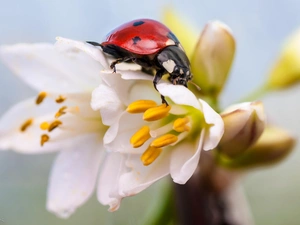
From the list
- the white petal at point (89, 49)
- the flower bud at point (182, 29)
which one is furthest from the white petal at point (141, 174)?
the flower bud at point (182, 29)

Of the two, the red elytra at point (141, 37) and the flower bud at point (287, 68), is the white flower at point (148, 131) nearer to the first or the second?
the red elytra at point (141, 37)

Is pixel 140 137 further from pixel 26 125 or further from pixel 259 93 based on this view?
pixel 259 93

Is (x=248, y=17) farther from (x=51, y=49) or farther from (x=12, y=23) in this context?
(x=51, y=49)

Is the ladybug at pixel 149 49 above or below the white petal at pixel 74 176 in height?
above

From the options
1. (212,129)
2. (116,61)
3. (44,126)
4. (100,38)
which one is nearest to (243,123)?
(212,129)

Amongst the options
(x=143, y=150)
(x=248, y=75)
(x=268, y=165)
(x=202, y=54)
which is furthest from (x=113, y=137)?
(x=248, y=75)

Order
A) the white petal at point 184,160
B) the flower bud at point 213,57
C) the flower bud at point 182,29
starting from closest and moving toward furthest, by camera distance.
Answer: the white petal at point 184,160
the flower bud at point 213,57
the flower bud at point 182,29

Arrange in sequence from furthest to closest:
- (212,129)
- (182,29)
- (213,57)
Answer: (182,29), (213,57), (212,129)

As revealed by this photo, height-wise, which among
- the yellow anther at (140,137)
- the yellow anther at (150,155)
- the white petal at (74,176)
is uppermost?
the yellow anther at (140,137)
